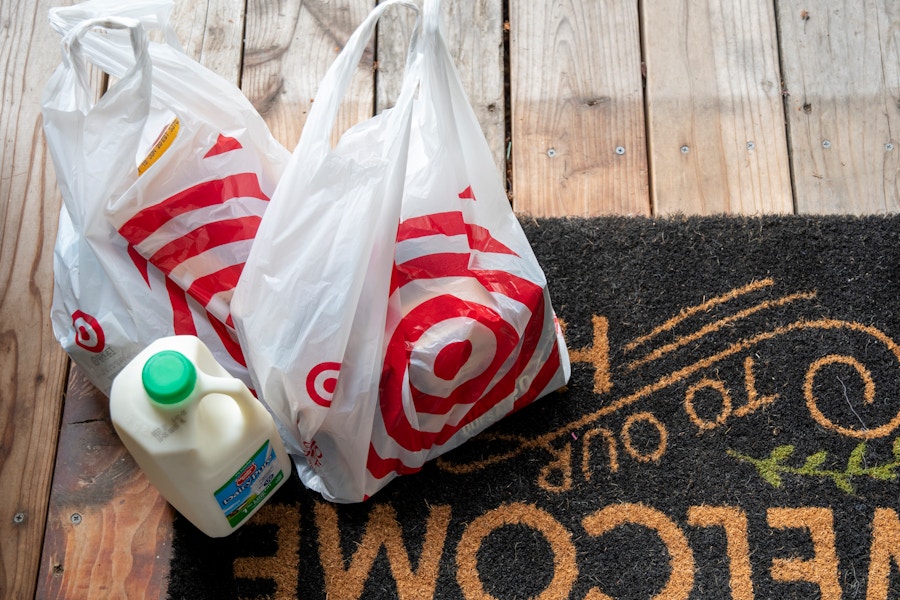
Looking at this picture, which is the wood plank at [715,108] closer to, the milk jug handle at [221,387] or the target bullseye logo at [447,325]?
the target bullseye logo at [447,325]

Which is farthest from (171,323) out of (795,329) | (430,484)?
(795,329)

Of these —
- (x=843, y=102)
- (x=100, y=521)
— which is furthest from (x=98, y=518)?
(x=843, y=102)

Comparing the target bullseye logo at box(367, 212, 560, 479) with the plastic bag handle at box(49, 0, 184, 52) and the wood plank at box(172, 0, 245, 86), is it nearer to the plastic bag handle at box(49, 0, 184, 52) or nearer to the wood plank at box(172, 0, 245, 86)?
the plastic bag handle at box(49, 0, 184, 52)

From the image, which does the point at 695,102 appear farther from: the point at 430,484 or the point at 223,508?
the point at 223,508

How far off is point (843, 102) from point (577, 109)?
38cm

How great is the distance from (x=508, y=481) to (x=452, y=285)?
0.26 metres

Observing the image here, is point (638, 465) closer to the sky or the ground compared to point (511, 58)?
closer to the ground

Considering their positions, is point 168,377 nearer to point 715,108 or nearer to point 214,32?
point 214,32

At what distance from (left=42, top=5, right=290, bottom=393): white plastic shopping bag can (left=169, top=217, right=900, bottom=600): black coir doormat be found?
245 mm

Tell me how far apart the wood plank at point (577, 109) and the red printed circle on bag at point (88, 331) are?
0.55 m

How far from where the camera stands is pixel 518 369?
958 mm

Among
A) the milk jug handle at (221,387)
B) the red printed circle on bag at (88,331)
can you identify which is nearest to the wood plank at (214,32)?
the red printed circle on bag at (88,331)

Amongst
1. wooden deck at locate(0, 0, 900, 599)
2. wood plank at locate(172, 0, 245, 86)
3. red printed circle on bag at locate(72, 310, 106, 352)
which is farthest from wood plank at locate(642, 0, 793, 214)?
red printed circle on bag at locate(72, 310, 106, 352)

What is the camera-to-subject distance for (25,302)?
1095 mm
